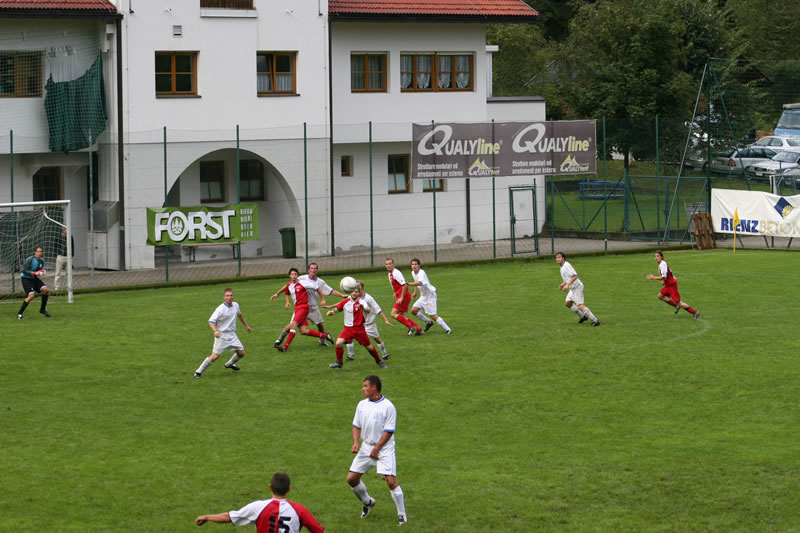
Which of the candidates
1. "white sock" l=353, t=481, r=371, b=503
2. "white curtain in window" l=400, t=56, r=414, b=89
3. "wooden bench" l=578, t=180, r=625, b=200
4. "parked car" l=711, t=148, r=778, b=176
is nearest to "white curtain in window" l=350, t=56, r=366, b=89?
"white curtain in window" l=400, t=56, r=414, b=89

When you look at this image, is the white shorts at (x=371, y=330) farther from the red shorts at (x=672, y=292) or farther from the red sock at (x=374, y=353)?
the red shorts at (x=672, y=292)

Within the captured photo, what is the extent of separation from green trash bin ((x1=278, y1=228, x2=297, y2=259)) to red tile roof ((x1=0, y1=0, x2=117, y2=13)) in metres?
9.15

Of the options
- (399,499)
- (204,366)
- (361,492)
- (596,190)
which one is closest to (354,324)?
(204,366)

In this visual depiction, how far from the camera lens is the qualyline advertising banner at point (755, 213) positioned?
4039cm

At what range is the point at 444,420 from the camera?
18.7 metres

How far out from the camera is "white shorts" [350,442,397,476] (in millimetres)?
13922

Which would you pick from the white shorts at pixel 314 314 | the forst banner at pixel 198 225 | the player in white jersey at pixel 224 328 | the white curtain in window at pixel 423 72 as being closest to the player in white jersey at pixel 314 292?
the white shorts at pixel 314 314

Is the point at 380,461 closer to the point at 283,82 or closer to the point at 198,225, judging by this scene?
the point at 198,225

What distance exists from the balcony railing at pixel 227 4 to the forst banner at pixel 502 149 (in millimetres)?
7155

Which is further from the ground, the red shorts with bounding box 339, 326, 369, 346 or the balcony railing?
the balcony railing

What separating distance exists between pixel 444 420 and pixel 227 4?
974 inches

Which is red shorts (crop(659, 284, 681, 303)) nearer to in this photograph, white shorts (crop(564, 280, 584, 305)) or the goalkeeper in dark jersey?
white shorts (crop(564, 280, 584, 305))

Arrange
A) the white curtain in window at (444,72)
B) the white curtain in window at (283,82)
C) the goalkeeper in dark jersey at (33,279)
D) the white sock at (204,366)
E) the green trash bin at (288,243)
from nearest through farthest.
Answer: the white sock at (204,366), the goalkeeper in dark jersey at (33,279), the green trash bin at (288,243), the white curtain in window at (283,82), the white curtain in window at (444,72)

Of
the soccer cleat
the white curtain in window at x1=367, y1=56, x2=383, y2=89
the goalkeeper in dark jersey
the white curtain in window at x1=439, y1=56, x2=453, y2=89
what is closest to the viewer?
the soccer cleat
